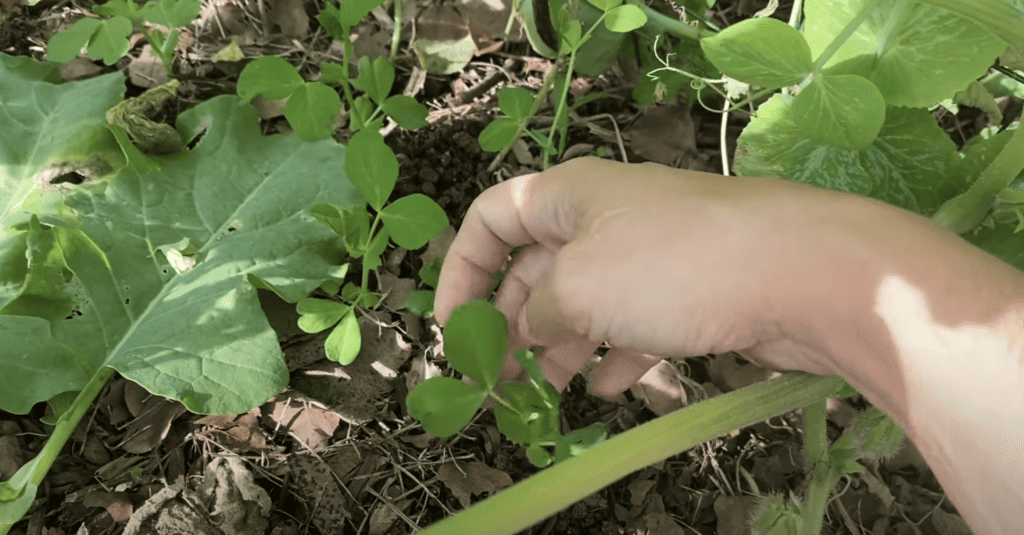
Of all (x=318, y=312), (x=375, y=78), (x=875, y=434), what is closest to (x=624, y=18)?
(x=375, y=78)

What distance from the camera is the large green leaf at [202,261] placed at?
4.84 feet

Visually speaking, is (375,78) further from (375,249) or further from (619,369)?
(619,369)

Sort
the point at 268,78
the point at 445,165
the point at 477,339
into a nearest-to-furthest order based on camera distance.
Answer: the point at 477,339 < the point at 268,78 < the point at 445,165

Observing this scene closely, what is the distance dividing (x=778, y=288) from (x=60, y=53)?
1.85 metres

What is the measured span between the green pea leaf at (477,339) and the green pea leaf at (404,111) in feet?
2.36

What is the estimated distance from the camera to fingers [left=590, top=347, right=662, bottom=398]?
1.48 m

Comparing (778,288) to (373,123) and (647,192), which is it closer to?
(647,192)

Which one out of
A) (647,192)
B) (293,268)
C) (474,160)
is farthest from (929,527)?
(293,268)

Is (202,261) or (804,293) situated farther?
(202,261)

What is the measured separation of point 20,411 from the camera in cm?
140

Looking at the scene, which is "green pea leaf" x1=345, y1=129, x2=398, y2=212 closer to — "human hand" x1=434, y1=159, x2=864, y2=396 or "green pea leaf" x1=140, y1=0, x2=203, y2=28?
"human hand" x1=434, y1=159, x2=864, y2=396

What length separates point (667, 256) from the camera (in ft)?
3.57

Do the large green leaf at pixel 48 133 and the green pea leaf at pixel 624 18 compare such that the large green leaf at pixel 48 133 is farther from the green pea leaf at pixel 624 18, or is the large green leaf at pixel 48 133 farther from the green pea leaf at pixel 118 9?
the green pea leaf at pixel 624 18

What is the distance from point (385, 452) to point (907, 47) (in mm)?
1460
